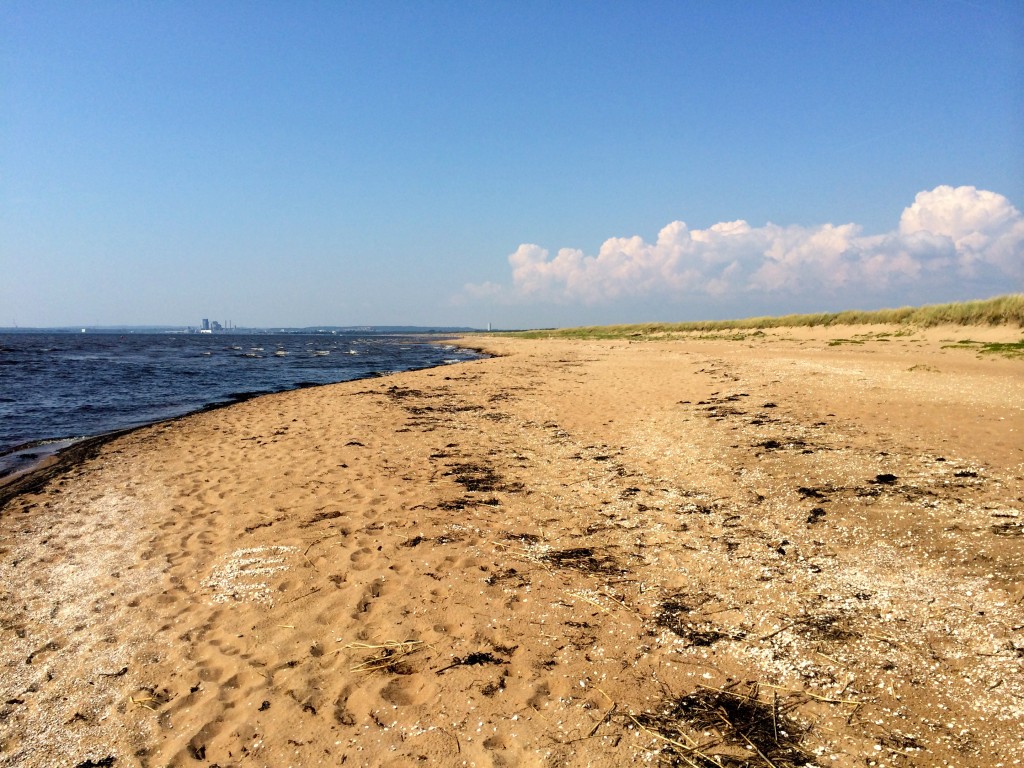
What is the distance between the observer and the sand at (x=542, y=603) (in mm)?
3174

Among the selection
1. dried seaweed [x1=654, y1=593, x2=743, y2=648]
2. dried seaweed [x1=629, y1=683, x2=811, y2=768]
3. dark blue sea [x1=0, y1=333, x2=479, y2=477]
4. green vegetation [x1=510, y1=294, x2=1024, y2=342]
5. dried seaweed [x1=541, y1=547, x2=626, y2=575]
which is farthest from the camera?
green vegetation [x1=510, y1=294, x2=1024, y2=342]

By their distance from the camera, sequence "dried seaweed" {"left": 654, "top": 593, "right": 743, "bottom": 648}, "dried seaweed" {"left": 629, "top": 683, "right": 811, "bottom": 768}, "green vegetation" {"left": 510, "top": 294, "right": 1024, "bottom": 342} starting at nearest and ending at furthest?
"dried seaweed" {"left": 629, "top": 683, "right": 811, "bottom": 768}, "dried seaweed" {"left": 654, "top": 593, "right": 743, "bottom": 648}, "green vegetation" {"left": 510, "top": 294, "right": 1024, "bottom": 342}

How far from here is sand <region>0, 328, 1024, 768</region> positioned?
10.4 ft

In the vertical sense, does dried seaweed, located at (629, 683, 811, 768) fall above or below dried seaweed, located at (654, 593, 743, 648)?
below

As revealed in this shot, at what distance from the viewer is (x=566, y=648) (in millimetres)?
3943

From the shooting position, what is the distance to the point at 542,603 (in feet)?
15.0

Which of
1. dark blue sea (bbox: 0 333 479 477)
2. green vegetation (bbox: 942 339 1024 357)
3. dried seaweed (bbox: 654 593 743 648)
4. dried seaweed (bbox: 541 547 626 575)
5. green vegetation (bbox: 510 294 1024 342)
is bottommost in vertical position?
dried seaweed (bbox: 654 593 743 648)

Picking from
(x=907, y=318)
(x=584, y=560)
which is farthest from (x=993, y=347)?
(x=584, y=560)

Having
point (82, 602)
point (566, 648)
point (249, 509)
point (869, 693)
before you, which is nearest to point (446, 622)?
point (566, 648)

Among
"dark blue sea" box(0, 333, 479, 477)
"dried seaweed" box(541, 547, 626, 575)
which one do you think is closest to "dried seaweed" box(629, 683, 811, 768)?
"dried seaweed" box(541, 547, 626, 575)

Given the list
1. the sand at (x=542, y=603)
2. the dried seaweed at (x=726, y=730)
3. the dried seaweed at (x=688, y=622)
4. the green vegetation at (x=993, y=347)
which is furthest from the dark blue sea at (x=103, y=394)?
the green vegetation at (x=993, y=347)

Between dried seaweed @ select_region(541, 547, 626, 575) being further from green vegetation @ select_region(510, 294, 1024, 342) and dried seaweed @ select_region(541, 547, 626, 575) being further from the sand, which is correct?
green vegetation @ select_region(510, 294, 1024, 342)

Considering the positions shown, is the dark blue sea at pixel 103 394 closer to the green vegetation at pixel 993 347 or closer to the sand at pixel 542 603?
the sand at pixel 542 603

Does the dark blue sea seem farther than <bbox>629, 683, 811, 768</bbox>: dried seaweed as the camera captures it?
Yes
